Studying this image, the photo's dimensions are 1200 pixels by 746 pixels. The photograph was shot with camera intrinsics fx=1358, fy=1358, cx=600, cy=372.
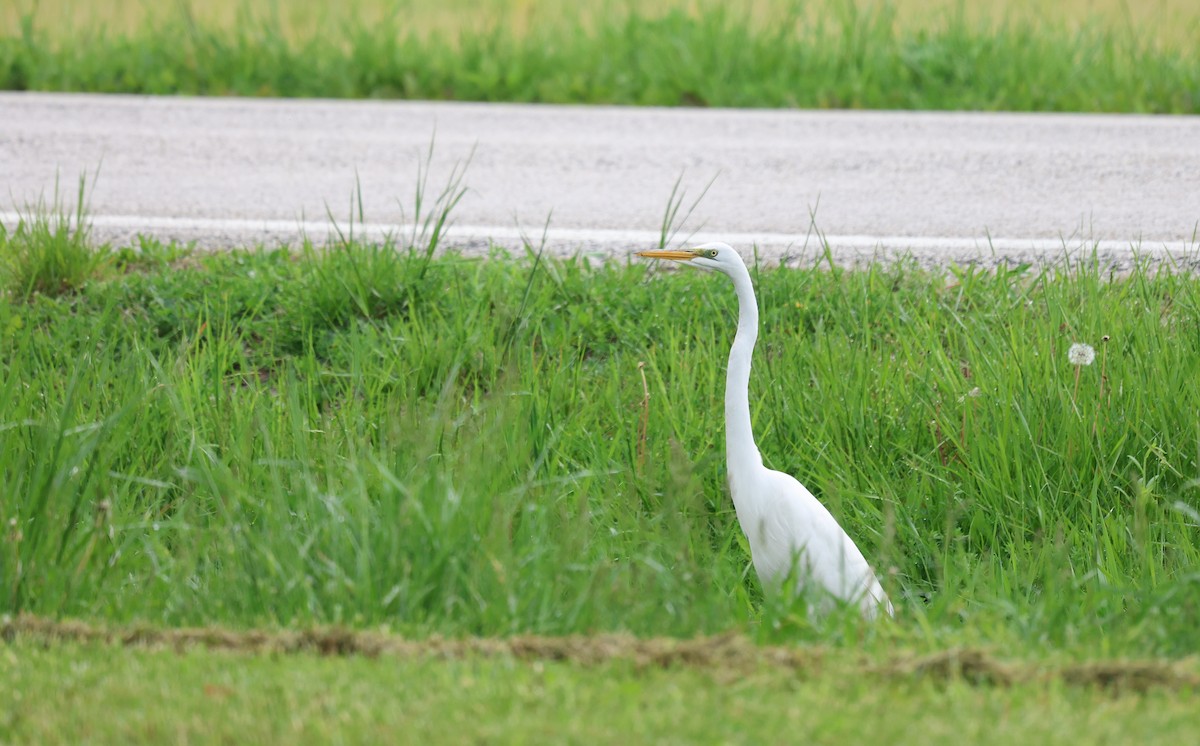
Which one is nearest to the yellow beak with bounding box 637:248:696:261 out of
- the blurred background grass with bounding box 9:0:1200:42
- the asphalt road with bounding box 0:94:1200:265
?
the asphalt road with bounding box 0:94:1200:265

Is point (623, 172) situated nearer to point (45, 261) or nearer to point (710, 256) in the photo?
point (45, 261)

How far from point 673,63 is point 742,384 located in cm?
531

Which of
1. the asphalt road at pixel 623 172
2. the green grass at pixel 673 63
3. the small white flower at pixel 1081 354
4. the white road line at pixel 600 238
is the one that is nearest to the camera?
the small white flower at pixel 1081 354

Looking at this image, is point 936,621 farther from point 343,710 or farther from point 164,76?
point 164,76

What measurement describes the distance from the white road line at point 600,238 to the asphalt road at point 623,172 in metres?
0.01

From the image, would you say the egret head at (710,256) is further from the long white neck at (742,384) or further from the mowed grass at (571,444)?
the mowed grass at (571,444)

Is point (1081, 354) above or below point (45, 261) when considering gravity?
above

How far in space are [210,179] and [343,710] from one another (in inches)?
178

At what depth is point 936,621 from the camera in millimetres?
2723

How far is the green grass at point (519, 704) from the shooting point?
2104 mm

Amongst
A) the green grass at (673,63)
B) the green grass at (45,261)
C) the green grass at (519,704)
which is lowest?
the green grass at (519,704)

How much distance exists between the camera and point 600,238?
5273 millimetres

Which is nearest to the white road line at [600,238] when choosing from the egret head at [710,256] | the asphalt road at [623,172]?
the asphalt road at [623,172]

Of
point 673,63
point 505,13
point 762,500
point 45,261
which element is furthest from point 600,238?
point 505,13
